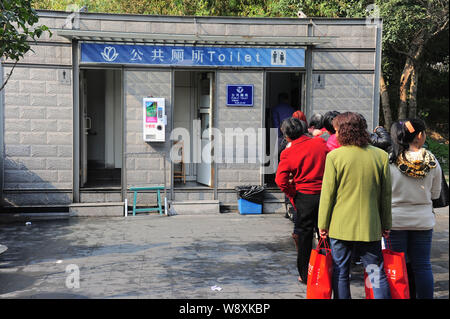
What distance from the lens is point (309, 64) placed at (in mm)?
10648

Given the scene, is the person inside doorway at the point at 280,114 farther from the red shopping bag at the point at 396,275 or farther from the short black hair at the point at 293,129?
the red shopping bag at the point at 396,275

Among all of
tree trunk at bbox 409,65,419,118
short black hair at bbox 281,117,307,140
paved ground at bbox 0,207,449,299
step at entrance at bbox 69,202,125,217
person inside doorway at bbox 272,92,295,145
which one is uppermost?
tree trunk at bbox 409,65,419,118

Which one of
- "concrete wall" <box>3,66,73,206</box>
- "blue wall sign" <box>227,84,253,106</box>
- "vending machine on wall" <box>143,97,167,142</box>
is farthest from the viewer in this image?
"blue wall sign" <box>227,84,253,106</box>

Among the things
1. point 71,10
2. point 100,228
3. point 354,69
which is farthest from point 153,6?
point 100,228

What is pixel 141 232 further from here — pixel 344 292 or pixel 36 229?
pixel 344 292

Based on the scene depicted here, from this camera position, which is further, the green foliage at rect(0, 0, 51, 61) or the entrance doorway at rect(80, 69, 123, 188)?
the entrance doorway at rect(80, 69, 123, 188)

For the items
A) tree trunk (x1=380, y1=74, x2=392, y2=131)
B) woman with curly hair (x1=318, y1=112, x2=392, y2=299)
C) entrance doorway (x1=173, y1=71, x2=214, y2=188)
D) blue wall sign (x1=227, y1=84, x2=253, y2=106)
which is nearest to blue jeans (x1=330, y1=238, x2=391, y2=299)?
woman with curly hair (x1=318, y1=112, x2=392, y2=299)

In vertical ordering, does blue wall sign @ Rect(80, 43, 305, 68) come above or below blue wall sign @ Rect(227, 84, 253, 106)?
above

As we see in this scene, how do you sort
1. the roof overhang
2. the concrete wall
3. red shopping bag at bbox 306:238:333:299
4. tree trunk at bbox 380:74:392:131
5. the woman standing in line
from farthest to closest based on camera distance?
tree trunk at bbox 380:74:392:131 < the concrete wall < the roof overhang < the woman standing in line < red shopping bag at bbox 306:238:333:299

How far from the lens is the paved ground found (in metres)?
5.81

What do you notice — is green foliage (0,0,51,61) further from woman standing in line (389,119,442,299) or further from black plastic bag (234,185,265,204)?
black plastic bag (234,185,265,204)

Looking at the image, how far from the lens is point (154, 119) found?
1034 cm

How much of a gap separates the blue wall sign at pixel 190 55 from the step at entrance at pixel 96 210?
265 cm

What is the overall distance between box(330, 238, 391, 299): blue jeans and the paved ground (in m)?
1.28
